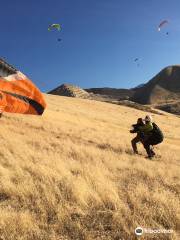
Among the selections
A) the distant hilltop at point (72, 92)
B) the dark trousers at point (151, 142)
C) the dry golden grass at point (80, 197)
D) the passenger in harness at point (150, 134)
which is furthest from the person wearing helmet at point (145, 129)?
the distant hilltop at point (72, 92)

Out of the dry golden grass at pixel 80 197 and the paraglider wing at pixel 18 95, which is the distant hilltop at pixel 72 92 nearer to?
the paraglider wing at pixel 18 95

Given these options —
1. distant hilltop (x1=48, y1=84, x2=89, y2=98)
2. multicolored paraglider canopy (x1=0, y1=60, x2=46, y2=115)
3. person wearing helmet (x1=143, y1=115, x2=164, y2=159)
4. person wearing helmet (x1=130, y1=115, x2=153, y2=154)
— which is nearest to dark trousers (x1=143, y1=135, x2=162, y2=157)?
person wearing helmet (x1=143, y1=115, x2=164, y2=159)

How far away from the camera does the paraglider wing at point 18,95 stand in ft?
61.9

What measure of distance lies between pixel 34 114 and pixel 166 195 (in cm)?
1625

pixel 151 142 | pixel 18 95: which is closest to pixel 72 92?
pixel 18 95

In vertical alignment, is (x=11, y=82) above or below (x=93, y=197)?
above

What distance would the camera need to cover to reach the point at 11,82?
19.6 metres

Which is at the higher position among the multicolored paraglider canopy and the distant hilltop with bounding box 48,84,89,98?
the multicolored paraglider canopy

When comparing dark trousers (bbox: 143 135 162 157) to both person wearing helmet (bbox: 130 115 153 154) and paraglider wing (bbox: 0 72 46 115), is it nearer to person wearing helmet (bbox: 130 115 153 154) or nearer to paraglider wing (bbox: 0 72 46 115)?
person wearing helmet (bbox: 130 115 153 154)

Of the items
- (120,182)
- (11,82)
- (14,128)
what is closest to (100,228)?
(120,182)

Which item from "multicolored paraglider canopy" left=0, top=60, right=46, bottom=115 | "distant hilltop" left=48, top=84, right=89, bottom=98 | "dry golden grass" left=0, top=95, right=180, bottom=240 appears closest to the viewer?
"dry golden grass" left=0, top=95, right=180, bottom=240

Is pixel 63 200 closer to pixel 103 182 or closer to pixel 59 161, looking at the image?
pixel 103 182

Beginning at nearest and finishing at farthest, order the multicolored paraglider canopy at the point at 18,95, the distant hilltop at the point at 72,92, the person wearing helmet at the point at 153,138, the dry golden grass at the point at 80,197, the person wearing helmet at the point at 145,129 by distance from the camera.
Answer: the dry golden grass at the point at 80,197
the person wearing helmet at the point at 153,138
the person wearing helmet at the point at 145,129
the multicolored paraglider canopy at the point at 18,95
the distant hilltop at the point at 72,92

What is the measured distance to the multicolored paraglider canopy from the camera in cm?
1888
